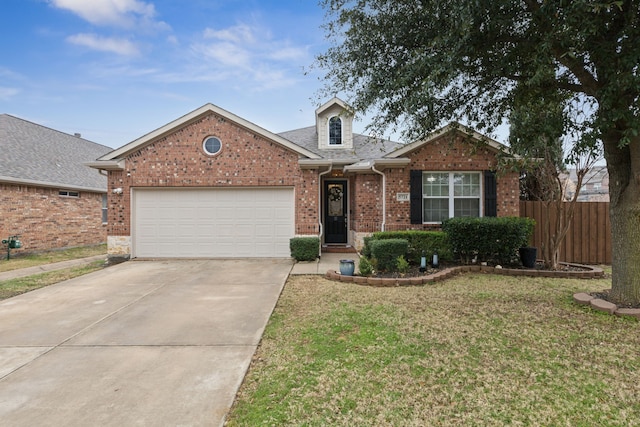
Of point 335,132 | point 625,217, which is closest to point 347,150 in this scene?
point 335,132

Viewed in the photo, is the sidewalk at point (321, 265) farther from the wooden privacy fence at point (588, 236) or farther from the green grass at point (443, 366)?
the wooden privacy fence at point (588, 236)

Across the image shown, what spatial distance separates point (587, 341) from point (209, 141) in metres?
10.2

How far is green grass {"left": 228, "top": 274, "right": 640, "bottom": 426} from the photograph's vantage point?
2.73 meters

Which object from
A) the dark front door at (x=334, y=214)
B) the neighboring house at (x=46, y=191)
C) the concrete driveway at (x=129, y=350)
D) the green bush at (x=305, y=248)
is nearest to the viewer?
the concrete driveway at (x=129, y=350)

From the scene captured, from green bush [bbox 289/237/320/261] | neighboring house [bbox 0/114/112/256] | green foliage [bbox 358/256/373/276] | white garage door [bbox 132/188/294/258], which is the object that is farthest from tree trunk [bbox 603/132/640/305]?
neighboring house [bbox 0/114/112/256]

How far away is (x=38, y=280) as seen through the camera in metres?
8.21

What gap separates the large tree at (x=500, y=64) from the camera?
4664mm

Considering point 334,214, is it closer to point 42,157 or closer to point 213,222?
point 213,222

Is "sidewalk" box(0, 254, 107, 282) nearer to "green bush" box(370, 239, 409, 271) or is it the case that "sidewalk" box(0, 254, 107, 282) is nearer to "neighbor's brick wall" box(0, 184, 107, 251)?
"neighbor's brick wall" box(0, 184, 107, 251)

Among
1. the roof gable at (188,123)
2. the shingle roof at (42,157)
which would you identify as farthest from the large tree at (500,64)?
the shingle roof at (42,157)

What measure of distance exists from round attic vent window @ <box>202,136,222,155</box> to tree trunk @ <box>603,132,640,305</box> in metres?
9.38

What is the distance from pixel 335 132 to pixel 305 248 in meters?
5.24

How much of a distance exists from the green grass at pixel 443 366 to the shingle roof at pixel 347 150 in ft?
22.1

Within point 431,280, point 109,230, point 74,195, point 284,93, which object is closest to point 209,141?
point 109,230
